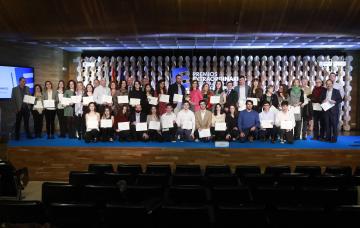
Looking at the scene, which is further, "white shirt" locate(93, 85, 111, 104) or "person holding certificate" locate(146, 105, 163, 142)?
"white shirt" locate(93, 85, 111, 104)

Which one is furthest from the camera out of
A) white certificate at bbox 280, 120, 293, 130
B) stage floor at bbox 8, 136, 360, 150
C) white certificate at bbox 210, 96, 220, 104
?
white certificate at bbox 210, 96, 220, 104

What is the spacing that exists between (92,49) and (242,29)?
257 inches

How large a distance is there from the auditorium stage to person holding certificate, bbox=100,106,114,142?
0.71m

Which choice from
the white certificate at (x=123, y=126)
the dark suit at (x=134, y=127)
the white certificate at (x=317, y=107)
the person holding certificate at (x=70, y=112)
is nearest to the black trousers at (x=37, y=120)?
the person holding certificate at (x=70, y=112)

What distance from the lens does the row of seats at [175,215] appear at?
400 cm

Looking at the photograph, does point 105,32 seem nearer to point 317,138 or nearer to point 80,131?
point 80,131

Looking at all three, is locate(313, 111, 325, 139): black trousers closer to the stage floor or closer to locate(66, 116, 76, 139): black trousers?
the stage floor

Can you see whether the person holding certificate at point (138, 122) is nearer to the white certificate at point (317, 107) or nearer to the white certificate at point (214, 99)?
the white certificate at point (214, 99)

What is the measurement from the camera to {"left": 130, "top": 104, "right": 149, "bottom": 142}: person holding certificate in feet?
31.5

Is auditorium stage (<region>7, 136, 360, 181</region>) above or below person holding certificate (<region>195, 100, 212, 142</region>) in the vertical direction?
below

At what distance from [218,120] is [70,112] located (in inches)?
154

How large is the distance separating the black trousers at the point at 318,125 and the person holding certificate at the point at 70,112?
21.1 ft

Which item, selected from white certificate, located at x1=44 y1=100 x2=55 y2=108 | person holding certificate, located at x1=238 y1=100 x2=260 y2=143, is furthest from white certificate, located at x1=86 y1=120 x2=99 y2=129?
person holding certificate, located at x1=238 y1=100 x2=260 y2=143

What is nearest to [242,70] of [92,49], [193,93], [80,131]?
[193,93]
